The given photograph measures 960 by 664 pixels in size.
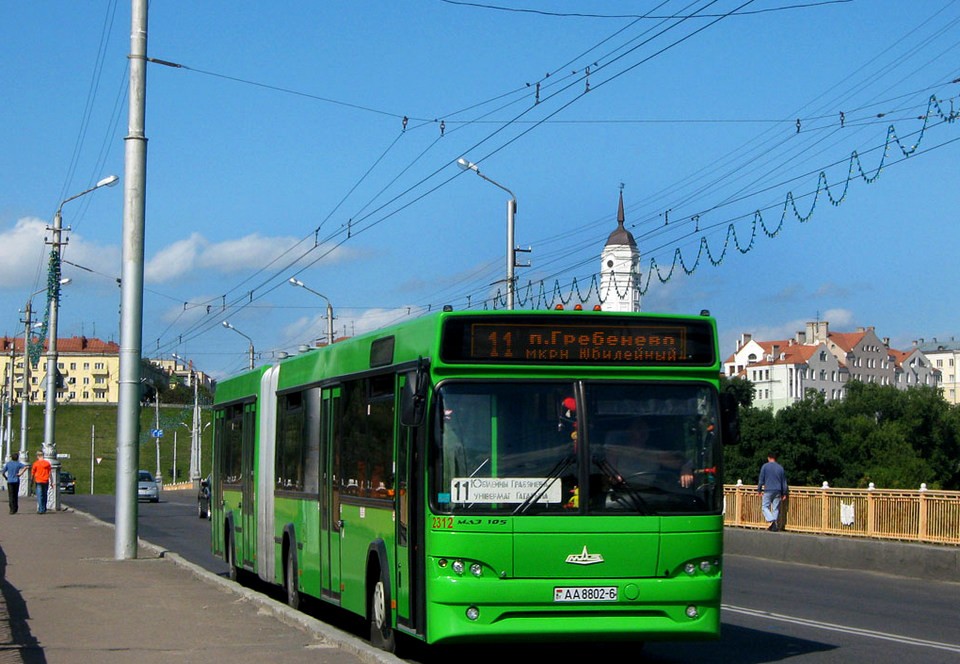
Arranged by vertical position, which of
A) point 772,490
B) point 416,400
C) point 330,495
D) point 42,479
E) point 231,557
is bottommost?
point 231,557

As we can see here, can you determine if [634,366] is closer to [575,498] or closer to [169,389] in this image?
[575,498]

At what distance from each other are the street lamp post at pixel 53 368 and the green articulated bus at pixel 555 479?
3358cm

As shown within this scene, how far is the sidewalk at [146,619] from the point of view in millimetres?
10906

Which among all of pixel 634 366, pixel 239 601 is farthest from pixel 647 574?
pixel 239 601

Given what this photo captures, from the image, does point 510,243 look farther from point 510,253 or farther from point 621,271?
point 621,271

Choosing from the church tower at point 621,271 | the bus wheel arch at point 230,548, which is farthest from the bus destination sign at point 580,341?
the church tower at point 621,271

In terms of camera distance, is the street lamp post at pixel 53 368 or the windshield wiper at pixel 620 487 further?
the street lamp post at pixel 53 368

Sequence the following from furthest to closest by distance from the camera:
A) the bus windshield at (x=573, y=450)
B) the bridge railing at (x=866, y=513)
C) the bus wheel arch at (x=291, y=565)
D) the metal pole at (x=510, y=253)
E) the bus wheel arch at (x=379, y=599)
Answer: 1. the metal pole at (x=510, y=253)
2. the bridge railing at (x=866, y=513)
3. the bus wheel arch at (x=291, y=565)
4. the bus wheel arch at (x=379, y=599)
5. the bus windshield at (x=573, y=450)

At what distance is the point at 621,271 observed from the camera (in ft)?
350

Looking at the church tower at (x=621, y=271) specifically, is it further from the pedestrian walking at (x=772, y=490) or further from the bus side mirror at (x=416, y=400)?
the bus side mirror at (x=416, y=400)

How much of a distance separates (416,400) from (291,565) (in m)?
6.01

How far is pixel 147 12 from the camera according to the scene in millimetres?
21406

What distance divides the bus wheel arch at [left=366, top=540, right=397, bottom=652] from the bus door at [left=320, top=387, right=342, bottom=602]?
4.10 feet

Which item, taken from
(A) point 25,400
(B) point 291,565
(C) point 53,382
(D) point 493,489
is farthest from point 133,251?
(A) point 25,400
